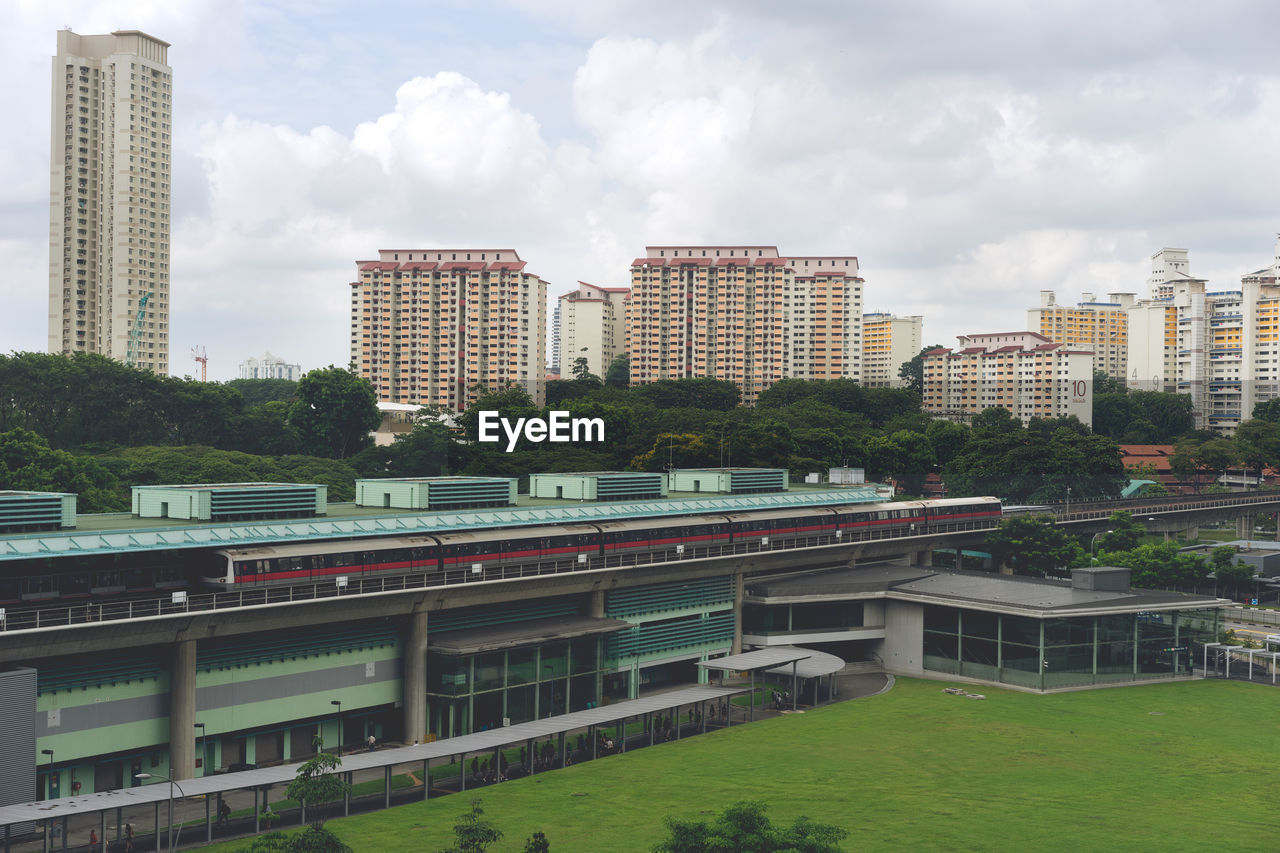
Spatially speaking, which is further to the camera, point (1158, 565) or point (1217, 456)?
point (1217, 456)

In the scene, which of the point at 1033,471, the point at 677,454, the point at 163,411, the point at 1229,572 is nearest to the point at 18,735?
the point at 677,454

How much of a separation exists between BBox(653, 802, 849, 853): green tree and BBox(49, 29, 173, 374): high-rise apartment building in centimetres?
18450

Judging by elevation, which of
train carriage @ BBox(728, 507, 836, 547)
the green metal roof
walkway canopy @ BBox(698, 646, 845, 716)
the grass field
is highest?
the green metal roof

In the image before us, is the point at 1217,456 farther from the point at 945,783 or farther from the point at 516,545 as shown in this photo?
the point at 516,545

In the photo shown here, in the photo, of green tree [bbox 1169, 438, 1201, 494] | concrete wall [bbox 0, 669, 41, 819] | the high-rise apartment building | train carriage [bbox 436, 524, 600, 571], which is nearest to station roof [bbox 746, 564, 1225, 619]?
train carriage [bbox 436, 524, 600, 571]

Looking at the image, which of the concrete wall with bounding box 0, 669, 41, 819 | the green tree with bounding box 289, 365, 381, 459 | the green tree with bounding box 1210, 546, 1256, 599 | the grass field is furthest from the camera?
the green tree with bounding box 289, 365, 381, 459

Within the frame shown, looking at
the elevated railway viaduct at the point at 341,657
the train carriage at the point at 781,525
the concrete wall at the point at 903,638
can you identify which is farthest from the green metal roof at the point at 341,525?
the concrete wall at the point at 903,638

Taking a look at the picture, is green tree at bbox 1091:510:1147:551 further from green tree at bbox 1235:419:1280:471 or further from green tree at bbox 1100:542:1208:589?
green tree at bbox 1235:419:1280:471

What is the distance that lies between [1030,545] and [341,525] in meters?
72.2

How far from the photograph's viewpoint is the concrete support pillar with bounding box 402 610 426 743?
61156 millimetres

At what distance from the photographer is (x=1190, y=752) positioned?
58156 millimetres

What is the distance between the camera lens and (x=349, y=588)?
5750 centimetres

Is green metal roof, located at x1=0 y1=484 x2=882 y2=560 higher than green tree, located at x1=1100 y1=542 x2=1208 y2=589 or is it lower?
higher

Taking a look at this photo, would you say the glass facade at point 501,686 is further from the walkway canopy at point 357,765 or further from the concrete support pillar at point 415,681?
the walkway canopy at point 357,765
